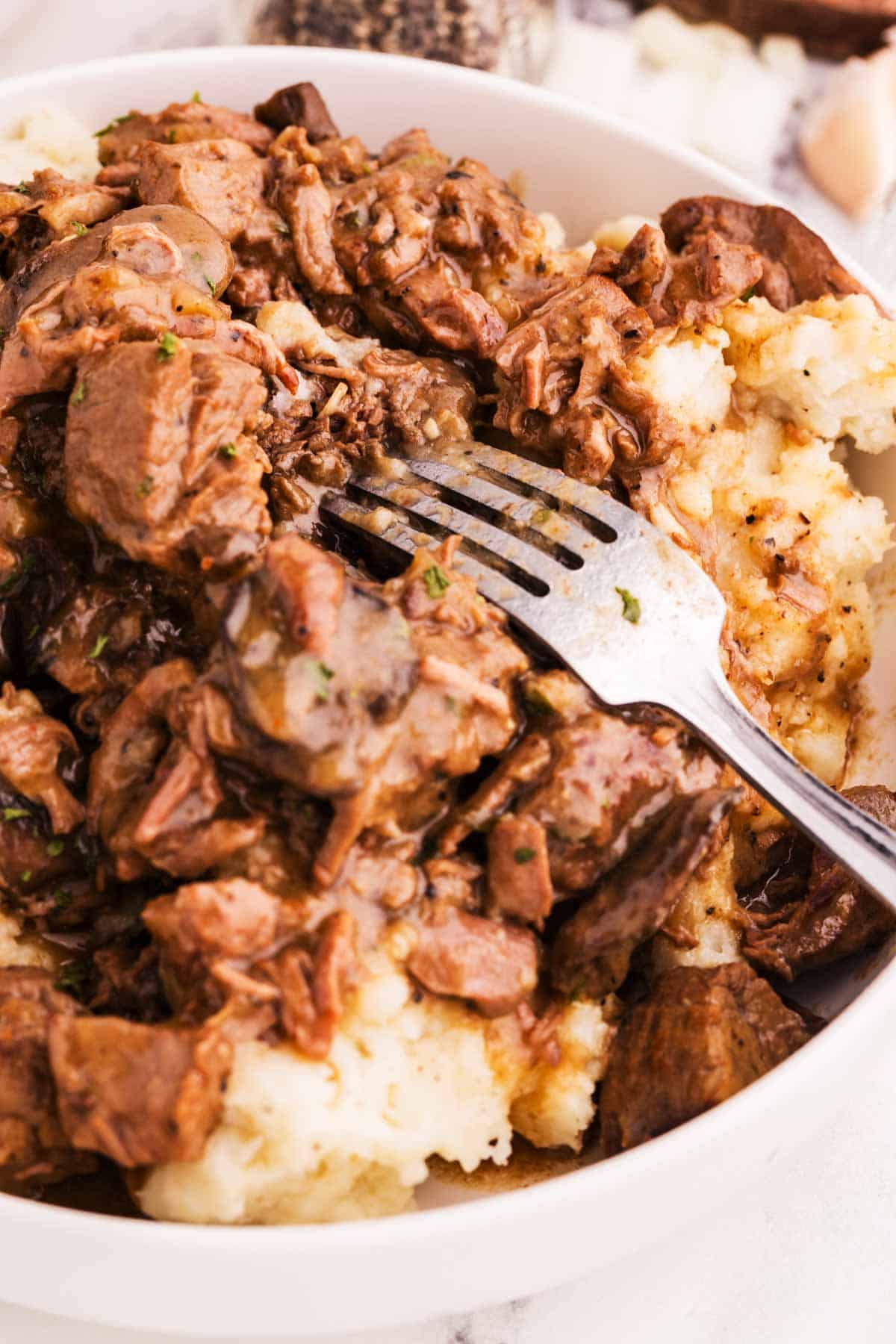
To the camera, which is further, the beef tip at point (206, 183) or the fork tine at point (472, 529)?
the beef tip at point (206, 183)

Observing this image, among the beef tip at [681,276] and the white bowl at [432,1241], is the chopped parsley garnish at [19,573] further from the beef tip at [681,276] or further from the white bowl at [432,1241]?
the beef tip at [681,276]

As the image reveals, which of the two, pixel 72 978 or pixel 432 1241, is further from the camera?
pixel 72 978

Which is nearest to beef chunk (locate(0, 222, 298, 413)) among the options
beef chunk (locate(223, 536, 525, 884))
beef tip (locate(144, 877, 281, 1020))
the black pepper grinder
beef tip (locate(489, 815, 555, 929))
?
beef chunk (locate(223, 536, 525, 884))

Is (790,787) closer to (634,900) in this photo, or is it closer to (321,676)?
(634,900)

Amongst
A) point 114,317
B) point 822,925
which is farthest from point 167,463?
point 822,925

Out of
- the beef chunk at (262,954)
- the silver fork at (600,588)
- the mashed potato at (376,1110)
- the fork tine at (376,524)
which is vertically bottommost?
the mashed potato at (376,1110)

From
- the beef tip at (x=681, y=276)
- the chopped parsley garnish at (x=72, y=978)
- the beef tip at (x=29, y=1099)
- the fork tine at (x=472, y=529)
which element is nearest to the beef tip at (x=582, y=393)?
the beef tip at (x=681, y=276)
